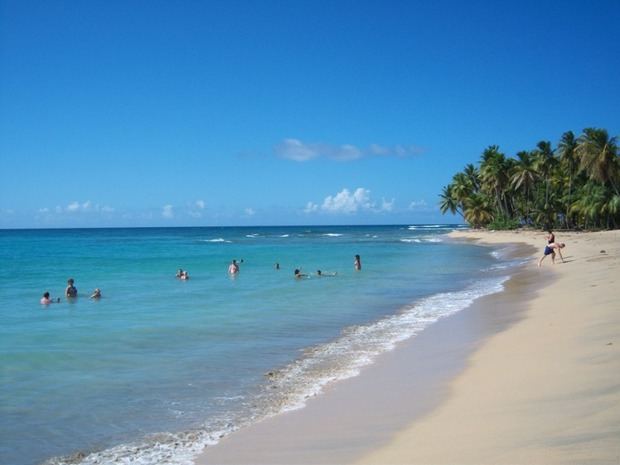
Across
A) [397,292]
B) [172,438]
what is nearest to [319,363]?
[172,438]

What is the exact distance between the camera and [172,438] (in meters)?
6.41

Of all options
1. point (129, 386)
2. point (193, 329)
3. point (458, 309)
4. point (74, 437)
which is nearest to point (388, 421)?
point (74, 437)

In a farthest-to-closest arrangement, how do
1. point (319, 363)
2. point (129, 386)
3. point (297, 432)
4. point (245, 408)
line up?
point (319, 363)
point (129, 386)
point (245, 408)
point (297, 432)

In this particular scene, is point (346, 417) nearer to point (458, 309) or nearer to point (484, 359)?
point (484, 359)

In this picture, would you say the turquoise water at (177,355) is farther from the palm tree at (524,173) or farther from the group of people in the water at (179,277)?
the palm tree at (524,173)

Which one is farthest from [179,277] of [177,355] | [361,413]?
[361,413]

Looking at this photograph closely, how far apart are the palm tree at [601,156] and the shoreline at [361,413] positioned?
45429mm

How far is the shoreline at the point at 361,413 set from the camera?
18.4ft

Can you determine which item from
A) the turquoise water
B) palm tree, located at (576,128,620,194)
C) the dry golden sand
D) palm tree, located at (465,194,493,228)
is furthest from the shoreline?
palm tree, located at (465,194,493,228)

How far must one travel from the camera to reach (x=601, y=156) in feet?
160

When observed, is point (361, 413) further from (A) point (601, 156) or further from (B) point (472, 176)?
(B) point (472, 176)

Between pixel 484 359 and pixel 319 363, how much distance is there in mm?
2968

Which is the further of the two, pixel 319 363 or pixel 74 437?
pixel 319 363

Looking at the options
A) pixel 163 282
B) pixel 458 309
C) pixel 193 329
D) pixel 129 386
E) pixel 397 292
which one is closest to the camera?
pixel 129 386
